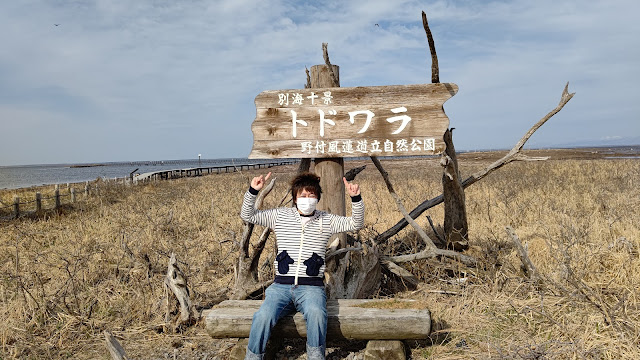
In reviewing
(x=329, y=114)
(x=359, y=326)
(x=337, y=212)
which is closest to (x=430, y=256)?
(x=337, y=212)

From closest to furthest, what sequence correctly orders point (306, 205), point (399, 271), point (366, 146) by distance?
point (306, 205) → point (366, 146) → point (399, 271)

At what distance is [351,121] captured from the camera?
3943mm

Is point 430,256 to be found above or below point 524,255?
below

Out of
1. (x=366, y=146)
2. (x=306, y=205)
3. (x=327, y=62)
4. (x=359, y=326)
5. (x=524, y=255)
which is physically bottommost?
(x=359, y=326)

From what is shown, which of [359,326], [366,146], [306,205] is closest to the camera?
[359,326]

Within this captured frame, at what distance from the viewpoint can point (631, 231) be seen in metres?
5.77

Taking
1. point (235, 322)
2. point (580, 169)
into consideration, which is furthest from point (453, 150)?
point (580, 169)

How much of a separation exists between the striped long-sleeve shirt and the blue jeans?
11 cm

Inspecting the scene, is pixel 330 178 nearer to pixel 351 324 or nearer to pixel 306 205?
pixel 306 205

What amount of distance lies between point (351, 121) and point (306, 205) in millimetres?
1025

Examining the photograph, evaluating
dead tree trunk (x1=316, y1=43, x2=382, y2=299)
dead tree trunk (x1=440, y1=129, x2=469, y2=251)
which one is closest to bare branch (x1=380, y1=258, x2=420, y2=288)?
dead tree trunk (x1=316, y1=43, x2=382, y2=299)

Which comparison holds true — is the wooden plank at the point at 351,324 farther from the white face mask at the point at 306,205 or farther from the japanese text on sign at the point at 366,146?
the japanese text on sign at the point at 366,146

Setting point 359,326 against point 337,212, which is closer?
point 359,326

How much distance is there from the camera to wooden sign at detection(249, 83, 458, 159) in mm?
3848
